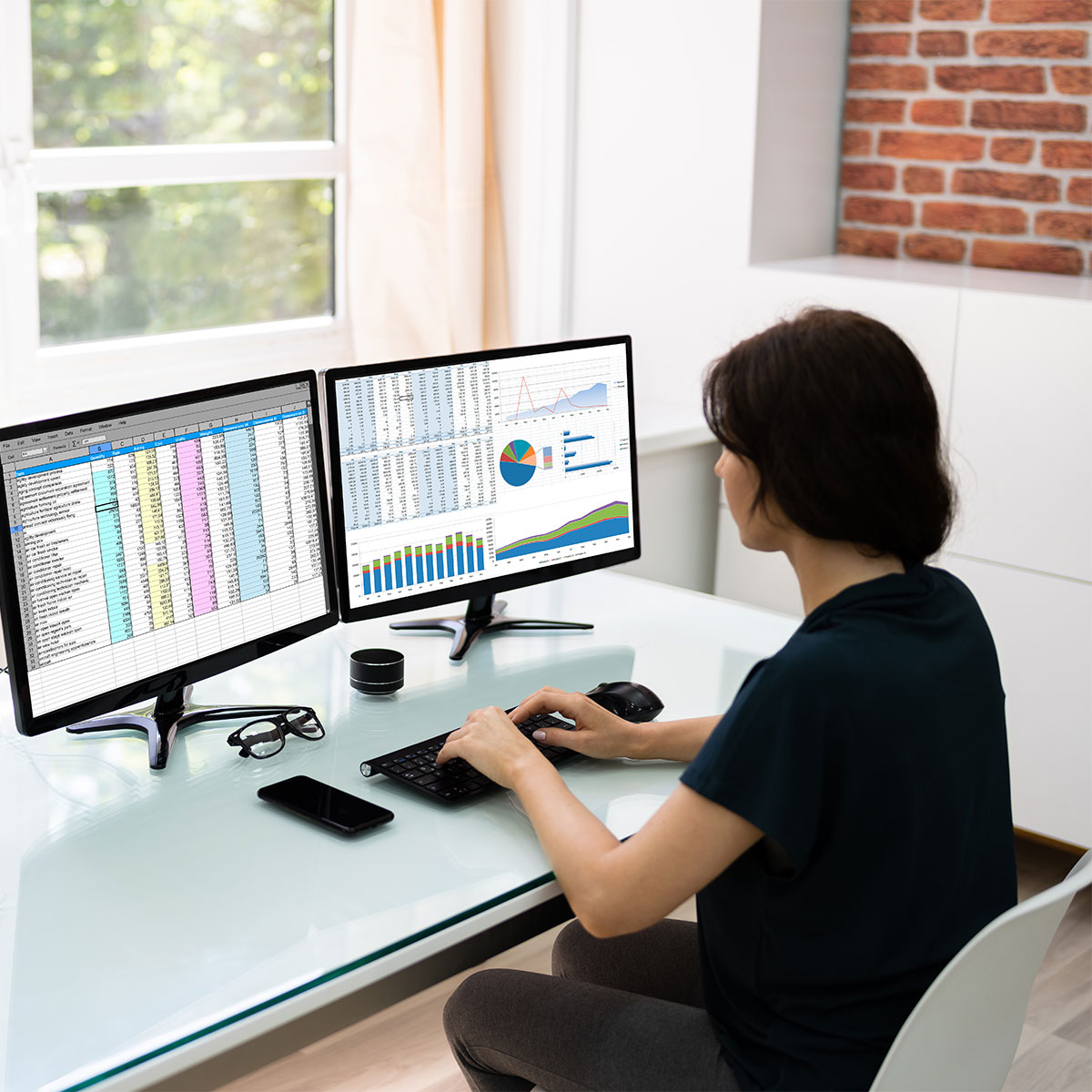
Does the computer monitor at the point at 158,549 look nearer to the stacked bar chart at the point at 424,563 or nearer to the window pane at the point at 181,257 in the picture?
the stacked bar chart at the point at 424,563

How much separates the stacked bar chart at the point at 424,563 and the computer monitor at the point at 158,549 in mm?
76

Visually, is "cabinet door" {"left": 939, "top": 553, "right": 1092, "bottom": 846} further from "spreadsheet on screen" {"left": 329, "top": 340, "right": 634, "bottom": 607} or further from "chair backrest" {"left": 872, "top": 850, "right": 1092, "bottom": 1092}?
"chair backrest" {"left": 872, "top": 850, "right": 1092, "bottom": 1092}

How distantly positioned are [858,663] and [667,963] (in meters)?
0.60

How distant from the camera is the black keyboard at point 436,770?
152 centimetres

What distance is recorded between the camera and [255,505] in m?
1.72

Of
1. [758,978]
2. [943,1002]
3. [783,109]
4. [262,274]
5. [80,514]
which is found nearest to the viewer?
[943,1002]

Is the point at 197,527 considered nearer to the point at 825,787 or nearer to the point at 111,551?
the point at 111,551

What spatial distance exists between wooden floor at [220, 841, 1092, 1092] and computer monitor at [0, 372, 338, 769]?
0.82 meters

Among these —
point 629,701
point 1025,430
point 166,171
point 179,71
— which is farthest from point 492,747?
point 179,71

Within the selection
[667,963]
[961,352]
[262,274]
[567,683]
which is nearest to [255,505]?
[567,683]

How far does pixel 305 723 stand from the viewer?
171cm

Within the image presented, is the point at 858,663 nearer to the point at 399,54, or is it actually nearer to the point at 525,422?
the point at 525,422

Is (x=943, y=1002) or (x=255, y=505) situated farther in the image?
(x=255, y=505)

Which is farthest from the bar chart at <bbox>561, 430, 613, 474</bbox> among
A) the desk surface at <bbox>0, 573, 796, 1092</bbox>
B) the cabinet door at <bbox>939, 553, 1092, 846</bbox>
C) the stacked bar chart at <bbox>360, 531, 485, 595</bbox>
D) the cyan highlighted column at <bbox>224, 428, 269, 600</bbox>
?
the cabinet door at <bbox>939, 553, 1092, 846</bbox>
